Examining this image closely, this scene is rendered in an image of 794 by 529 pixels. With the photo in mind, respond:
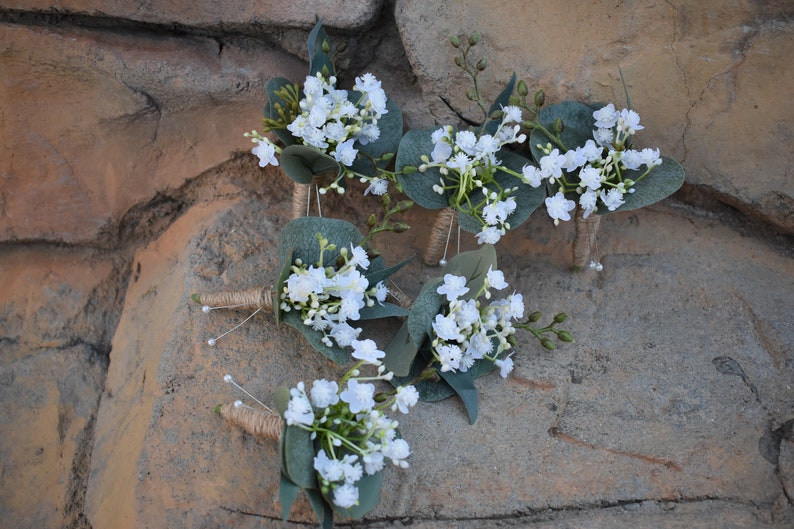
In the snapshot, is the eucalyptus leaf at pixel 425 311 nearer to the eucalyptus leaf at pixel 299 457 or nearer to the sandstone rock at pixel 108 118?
the eucalyptus leaf at pixel 299 457

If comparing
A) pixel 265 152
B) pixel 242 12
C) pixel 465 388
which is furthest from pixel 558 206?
pixel 242 12

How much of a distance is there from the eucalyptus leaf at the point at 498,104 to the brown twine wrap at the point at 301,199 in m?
0.43

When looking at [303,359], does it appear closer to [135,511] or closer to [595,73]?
[135,511]

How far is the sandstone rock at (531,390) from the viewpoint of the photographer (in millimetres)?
1592

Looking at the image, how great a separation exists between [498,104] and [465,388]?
2.21 ft

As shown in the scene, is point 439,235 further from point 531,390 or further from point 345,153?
point 531,390

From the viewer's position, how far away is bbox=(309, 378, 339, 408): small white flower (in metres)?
1.50

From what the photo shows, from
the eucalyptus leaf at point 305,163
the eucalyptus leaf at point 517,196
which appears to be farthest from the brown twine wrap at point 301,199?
the eucalyptus leaf at point 517,196

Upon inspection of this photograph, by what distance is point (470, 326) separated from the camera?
1.69 metres

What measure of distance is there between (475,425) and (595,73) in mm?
889

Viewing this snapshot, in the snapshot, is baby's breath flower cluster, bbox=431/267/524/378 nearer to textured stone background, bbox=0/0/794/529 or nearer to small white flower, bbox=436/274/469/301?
small white flower, bbox=436/274/469/301

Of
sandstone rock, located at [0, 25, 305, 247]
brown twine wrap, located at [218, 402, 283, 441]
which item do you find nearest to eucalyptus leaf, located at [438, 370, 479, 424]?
brown twine wrap, located at [218, 402, 283, 441]

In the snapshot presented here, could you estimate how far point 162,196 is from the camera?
207 centimetres

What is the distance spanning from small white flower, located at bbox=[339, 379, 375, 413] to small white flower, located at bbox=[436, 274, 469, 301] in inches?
12.1
